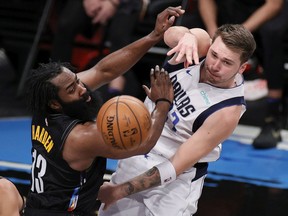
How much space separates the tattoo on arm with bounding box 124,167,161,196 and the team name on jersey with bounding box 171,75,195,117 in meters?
0.41

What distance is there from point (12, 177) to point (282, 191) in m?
2.16

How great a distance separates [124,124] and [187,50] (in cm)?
71

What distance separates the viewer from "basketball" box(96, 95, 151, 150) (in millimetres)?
3703

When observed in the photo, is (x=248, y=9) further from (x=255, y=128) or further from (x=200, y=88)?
(x=200, y=88)

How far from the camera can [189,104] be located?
14.4 feet

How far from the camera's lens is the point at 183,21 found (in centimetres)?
754

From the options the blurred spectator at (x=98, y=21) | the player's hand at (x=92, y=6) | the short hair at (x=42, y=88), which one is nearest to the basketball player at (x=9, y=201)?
the short hair at (x=42, y=88)

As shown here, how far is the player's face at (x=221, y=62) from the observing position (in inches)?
165

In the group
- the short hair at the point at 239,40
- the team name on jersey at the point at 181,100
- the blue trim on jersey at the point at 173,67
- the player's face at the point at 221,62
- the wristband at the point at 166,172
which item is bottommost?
the wristband at the point at 166,172

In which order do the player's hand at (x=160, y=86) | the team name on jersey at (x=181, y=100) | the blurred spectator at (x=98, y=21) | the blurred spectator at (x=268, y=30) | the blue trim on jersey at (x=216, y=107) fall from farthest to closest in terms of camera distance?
the blurred spectator at (x=98, y=21) < the blurred spectator at (x=268, y=30) < the team name on jersey at (x=181, y=100) < the blue trim on jersey at (x=216, y=107) < the player's hand at (x=160, y=86)

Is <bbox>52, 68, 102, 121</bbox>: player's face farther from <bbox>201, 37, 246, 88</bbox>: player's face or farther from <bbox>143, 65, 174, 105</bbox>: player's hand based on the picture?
<bbox>201, 37, 246, 88</bbox>: player's face

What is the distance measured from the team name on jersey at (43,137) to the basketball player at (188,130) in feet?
1.60

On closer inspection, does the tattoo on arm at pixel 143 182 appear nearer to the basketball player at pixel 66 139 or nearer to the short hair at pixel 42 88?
the basketball player at pixel 66 139

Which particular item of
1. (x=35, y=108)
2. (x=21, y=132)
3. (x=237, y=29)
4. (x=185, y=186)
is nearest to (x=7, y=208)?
(x=35, y=108)
